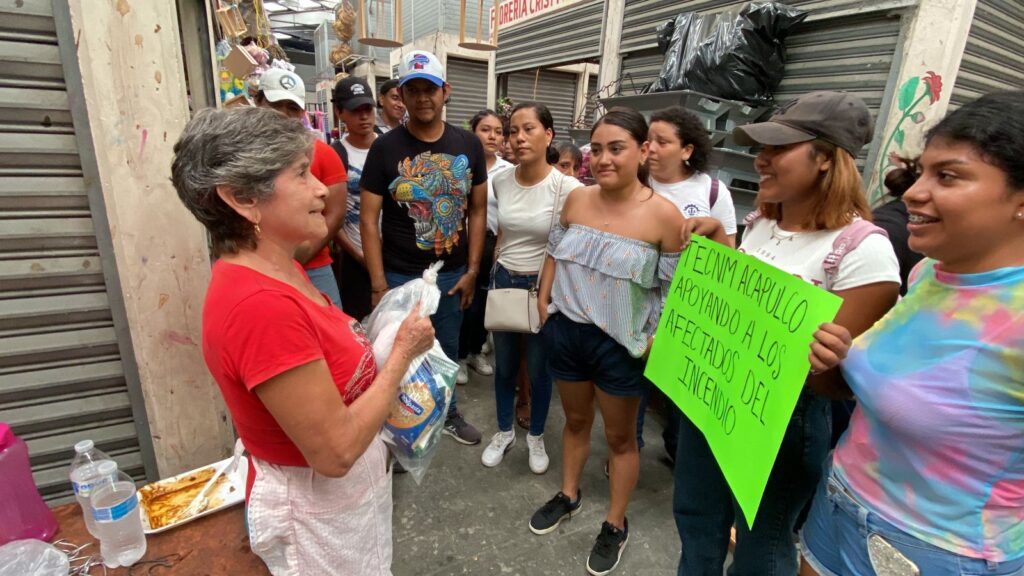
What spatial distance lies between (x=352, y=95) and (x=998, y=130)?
11.0 ft

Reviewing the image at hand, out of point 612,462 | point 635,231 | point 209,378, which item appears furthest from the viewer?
point 612,462

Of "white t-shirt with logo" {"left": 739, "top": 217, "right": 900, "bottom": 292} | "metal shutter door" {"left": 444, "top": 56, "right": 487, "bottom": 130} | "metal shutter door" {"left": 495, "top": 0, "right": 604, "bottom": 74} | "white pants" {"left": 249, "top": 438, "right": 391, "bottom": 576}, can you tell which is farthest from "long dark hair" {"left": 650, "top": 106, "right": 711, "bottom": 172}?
"metal shutter door" {"left": 444, "top": 56, "right": 487, "bottom": 130}

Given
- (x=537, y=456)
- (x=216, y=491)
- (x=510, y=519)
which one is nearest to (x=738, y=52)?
(x=537, y=456)

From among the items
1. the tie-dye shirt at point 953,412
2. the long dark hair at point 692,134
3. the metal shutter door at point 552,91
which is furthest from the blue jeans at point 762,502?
the metal shutter door at point 552,91

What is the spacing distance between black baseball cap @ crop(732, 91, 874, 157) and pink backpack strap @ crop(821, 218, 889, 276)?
9.5 inches

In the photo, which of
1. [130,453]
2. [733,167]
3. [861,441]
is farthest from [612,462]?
[733,167]

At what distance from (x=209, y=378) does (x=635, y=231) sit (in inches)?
75.5

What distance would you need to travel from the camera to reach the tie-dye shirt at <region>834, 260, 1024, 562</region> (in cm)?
95

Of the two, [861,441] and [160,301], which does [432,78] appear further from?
[861,441]

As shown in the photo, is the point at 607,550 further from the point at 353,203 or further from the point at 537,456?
the point at 353,203

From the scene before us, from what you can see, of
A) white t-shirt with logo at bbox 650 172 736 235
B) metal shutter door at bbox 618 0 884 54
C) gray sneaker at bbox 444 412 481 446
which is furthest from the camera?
metal shutter door at bbox 618 0 884 54

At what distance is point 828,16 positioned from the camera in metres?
3.89

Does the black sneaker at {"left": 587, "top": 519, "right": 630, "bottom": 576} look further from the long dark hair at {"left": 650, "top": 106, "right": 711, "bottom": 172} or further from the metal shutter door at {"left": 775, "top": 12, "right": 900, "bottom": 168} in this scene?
the metal shutter door at {"left": 775, "top": 12, "right": 900, "bottom": 168}

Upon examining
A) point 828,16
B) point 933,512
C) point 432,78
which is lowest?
point 933,512
